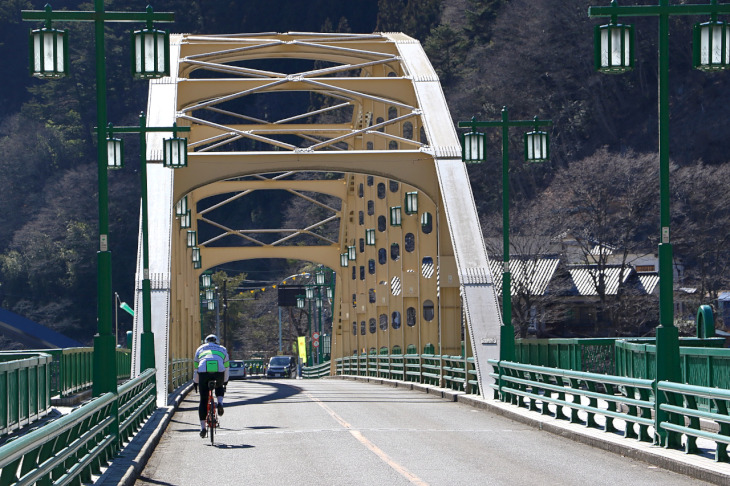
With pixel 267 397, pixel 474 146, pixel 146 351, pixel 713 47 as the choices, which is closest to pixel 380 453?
pixel 713 47

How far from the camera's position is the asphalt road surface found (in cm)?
1266

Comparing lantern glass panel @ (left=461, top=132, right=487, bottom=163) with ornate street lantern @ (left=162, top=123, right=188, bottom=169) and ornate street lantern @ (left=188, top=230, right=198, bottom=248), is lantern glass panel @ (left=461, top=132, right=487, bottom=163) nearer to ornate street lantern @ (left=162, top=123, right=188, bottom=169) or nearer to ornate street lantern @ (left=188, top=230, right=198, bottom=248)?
ornate street lantern @ (left=162, top=123, right=188, bottom=169)

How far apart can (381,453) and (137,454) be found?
3.12 meters

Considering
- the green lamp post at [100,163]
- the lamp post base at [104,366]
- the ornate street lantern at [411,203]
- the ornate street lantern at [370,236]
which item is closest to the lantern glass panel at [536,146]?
the green lamp post at [100,163]

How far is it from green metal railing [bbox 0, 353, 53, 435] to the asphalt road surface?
2.37 m

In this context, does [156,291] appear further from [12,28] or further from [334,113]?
[12,28]

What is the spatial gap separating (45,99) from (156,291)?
87.0 metres

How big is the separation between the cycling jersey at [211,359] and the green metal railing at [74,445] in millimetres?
1095

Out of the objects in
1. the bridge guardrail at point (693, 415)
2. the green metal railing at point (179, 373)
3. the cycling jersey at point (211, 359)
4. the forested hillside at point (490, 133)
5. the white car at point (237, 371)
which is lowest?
the white car at point (237, 371)

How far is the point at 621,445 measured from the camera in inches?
579

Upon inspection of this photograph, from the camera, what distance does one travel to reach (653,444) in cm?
1464

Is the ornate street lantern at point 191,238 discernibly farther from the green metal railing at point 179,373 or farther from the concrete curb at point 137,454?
the concrete curb at point 137,454

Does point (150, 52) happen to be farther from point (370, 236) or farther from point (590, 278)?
point (590, 278)

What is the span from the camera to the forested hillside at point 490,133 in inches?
1975
